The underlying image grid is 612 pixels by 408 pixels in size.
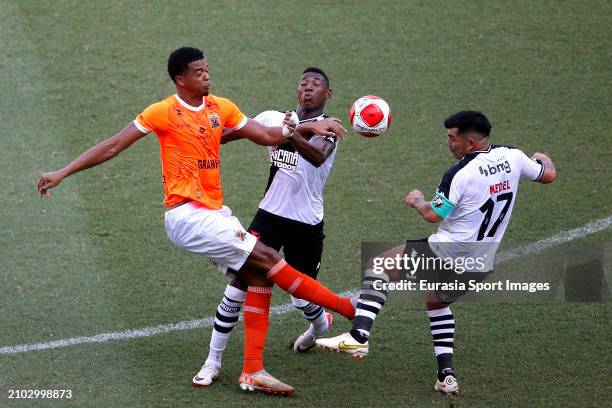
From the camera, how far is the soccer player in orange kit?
739 cm

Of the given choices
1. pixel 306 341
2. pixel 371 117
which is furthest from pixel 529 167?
pixel 306 341

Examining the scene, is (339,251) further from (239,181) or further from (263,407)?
(263,407)

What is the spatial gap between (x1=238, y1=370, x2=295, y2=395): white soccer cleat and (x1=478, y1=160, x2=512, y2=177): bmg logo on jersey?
2.13 m

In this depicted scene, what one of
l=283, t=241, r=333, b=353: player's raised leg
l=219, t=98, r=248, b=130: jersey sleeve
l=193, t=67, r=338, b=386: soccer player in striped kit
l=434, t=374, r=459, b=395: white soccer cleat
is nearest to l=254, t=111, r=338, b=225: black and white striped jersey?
l=193, t=67, r=338, b=386: soccer player in striped kit

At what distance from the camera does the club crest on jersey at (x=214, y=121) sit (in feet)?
24.7

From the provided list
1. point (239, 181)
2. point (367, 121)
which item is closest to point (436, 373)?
point (367, 121)

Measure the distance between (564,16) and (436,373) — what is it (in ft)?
26.3

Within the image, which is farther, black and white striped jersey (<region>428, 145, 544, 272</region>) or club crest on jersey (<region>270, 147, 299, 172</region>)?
club crest on jersey (<region>270, 147, 299, 172</region>)

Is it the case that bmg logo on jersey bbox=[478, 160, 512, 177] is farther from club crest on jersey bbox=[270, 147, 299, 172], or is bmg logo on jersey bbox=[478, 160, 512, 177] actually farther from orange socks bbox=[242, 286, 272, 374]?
orange socks bbox=[242, 286, 272, 374]

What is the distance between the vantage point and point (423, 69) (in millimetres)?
13461

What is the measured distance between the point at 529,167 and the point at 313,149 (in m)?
1.62

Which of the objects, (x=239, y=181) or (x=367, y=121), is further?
(x=239, y=181)

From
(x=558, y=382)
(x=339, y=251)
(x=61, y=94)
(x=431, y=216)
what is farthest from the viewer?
(x=61, y=94)

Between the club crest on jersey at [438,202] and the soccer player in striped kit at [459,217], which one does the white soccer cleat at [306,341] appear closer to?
the soccer player in striped kit at [459,217]
